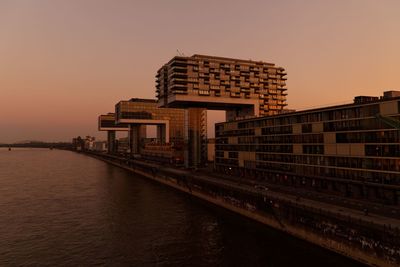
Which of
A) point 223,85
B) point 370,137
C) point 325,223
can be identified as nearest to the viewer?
point 325,223

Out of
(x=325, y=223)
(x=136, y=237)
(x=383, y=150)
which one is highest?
(x=383, y=150)

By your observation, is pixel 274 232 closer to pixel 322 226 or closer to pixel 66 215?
pixel 322 226

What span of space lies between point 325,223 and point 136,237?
99.7 ft

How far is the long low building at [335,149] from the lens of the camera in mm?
55062

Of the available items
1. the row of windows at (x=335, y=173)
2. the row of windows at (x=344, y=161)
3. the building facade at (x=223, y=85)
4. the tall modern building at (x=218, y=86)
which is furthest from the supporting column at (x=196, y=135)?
the row of windows at (x=344, y=161)

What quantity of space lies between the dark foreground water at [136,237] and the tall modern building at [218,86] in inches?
2228

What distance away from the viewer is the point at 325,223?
46094mm

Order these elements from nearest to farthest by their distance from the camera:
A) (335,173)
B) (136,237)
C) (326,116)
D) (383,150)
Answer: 1. (136,237)
2. (383,150)
3. (335,173)
4. (326,116)

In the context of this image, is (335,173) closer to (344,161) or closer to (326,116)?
(344,161)

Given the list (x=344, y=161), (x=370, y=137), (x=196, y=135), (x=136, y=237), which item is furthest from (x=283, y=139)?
(x=196, y=135)

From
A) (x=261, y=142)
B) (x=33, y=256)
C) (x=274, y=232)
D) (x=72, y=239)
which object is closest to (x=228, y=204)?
(x=274, y=232)

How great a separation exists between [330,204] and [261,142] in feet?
137

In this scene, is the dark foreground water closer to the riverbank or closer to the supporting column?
the riverbank

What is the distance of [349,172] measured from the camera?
2453 inches
